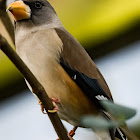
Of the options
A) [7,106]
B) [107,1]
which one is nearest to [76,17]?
[107,1]

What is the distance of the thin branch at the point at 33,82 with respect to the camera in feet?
5.07

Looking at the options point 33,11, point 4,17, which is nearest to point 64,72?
point 4,17

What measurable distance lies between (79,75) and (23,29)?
586mm

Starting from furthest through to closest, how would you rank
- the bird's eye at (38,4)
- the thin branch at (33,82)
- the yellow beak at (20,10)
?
the bird's eye at (38,4)
the yellow beak at (20,10)
the thin branch at (33,82)

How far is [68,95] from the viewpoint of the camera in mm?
2520

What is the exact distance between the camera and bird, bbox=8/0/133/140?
2480 millimetres

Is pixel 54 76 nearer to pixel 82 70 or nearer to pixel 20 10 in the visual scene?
pixel 82 70

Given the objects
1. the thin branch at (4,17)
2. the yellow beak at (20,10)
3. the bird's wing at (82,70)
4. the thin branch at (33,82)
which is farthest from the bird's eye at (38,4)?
the thin branch at (33,82)

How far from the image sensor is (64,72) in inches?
99.9

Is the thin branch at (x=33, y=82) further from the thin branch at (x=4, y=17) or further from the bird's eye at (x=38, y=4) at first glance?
the bird's eye at (x=38, y=4)

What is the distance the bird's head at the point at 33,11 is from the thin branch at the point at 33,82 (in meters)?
Result: 0.94

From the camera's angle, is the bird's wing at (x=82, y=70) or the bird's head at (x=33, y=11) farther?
the bird's head at (x=33, y=11)

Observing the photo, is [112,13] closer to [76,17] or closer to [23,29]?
[76,17]

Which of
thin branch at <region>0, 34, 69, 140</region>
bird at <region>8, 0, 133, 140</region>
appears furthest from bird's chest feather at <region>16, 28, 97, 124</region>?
thin branch at <region>0, 34, 69, 140</region>
